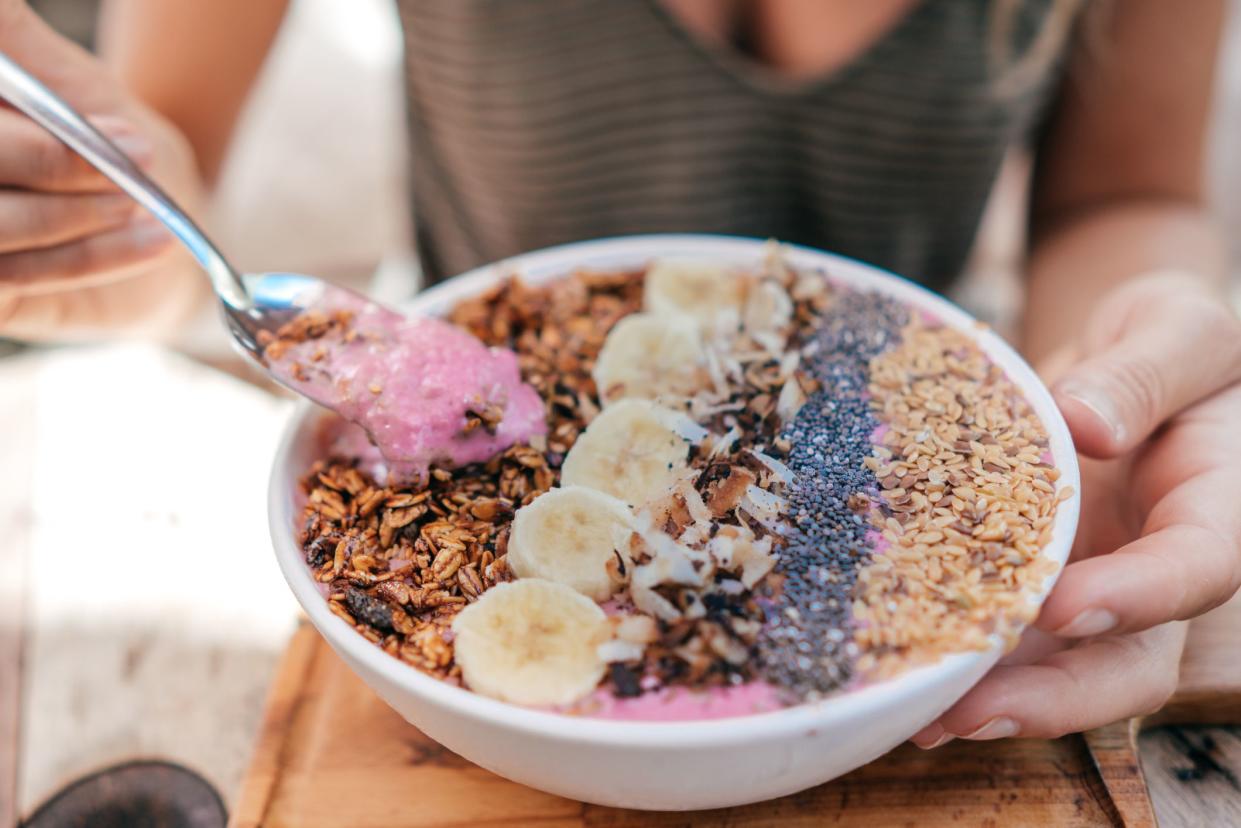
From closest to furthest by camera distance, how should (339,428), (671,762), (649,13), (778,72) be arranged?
(671,762) < (339,428) < (649,13) < (778,72)

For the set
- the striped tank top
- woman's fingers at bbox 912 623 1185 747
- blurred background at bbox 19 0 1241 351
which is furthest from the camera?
blurred background at bbox 19 0 1241 351

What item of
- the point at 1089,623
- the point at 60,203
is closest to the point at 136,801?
the point at 60,203

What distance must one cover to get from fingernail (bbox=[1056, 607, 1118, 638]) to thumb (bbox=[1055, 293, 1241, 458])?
16 centimetres

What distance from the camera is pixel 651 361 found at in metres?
0.77

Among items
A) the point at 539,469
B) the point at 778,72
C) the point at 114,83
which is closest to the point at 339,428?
the point at 539,469

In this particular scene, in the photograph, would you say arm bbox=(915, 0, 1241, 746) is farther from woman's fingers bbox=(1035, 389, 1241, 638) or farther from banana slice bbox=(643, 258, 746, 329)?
banana slice bbox=(643, 258, 746, 329)

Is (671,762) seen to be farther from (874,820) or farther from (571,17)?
(571,17)

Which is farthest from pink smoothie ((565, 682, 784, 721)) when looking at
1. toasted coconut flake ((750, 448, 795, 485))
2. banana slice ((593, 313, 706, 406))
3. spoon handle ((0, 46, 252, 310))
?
spoon handle ((0, 46, 252, 310))

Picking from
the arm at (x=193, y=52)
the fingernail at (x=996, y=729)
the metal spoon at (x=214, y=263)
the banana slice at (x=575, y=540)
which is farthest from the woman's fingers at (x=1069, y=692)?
the arm at (x=193, y=52)

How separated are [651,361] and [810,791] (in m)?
0.35

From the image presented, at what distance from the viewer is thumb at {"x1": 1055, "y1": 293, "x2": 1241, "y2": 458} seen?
0.66 m

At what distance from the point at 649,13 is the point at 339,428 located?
66 centimetres

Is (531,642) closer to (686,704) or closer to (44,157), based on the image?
(686,704)

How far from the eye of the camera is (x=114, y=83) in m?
0.90
